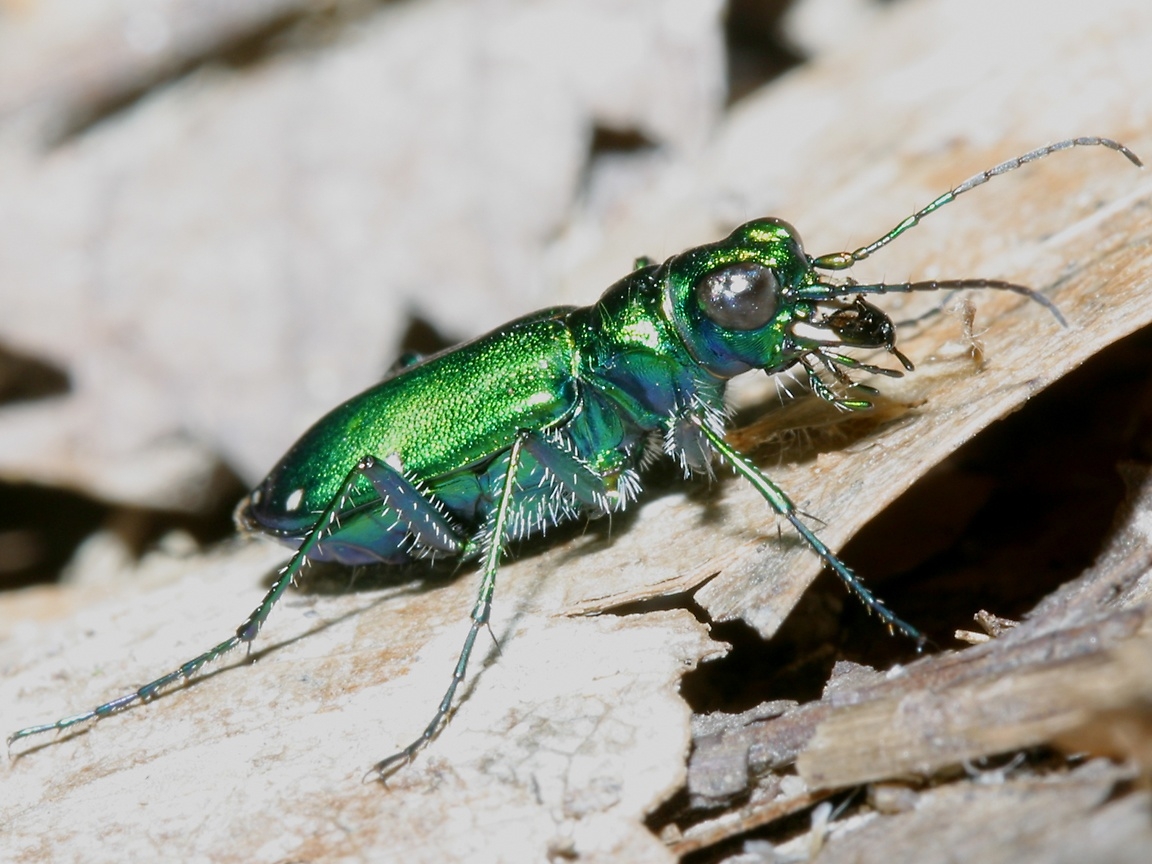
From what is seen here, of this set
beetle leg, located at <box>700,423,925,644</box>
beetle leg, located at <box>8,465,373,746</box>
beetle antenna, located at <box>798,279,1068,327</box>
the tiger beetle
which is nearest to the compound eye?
the tiger beetle

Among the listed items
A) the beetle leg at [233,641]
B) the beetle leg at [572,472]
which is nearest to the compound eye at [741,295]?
the beetle leg at [572,472]

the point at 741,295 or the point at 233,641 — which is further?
the point at 233,641

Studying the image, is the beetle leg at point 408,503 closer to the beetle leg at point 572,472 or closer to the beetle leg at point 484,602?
the beetle leg at point 484,602

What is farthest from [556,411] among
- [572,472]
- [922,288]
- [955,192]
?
[955,192]

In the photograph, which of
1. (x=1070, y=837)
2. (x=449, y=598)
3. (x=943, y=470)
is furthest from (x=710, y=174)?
(x=1070, y=837)

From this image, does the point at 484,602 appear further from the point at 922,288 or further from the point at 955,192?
the point at 955,192

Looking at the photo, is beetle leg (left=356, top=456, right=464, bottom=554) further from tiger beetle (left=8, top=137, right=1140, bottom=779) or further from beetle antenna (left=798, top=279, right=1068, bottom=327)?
beetle antenna (left=798, top=279, right=1068, bottom=327)
